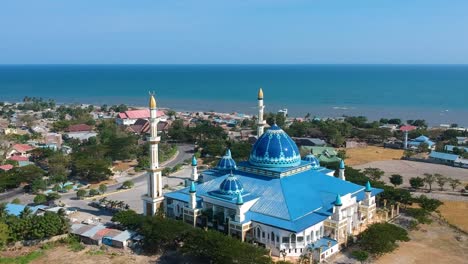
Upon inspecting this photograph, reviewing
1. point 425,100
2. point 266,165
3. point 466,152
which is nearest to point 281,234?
point 266,165

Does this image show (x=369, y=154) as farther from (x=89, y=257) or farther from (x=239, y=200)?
(x=89, y=257)

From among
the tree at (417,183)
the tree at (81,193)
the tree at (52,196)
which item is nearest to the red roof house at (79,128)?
the tree at (81,193)

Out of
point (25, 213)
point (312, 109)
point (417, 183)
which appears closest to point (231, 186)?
point (25, 213)

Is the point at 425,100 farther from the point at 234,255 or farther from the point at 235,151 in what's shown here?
the point at 234,255

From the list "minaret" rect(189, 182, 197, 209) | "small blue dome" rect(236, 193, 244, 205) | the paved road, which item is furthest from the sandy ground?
"small blue dome" rect(236, 193, 244, 205)

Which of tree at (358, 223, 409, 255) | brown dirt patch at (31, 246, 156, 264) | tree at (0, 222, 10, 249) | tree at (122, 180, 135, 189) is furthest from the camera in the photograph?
tree at (122, 180, 135, 189)

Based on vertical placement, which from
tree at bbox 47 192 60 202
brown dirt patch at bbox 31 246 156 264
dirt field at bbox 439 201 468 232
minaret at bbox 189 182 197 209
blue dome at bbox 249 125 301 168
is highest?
blue dome at bbox 249 125 301 168

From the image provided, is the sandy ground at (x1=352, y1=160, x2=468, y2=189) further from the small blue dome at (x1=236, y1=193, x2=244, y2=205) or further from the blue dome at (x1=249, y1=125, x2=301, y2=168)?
the small blue dome at (x1=236, y1=193, x2=244, y2=205)
